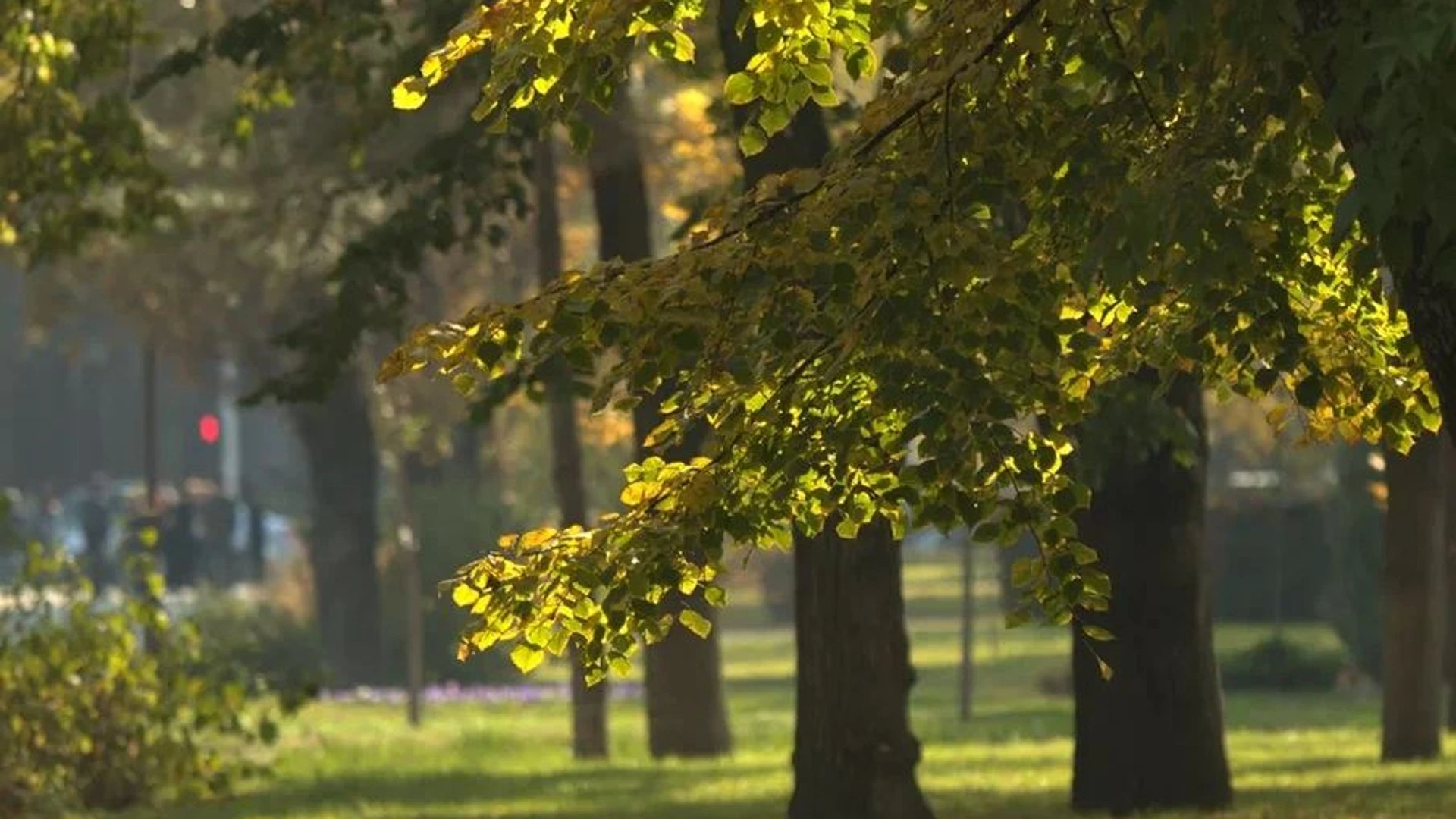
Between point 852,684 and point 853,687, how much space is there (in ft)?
Result: 0.05

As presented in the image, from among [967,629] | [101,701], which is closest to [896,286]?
[101,701]

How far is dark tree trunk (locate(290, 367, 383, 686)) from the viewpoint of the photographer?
140 feet

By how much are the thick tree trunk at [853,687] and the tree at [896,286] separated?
519cm

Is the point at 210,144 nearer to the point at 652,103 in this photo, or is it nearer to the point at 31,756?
the point at 652,103

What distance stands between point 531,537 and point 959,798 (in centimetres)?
949

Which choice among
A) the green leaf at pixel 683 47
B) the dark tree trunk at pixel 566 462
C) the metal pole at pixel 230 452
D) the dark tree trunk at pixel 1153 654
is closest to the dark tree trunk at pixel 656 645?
the dark tree trunk at pixel 566 462

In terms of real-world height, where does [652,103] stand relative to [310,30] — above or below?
above

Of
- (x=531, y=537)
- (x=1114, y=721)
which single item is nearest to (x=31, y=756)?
(x=1114, y=721)

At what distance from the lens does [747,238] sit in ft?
31.0

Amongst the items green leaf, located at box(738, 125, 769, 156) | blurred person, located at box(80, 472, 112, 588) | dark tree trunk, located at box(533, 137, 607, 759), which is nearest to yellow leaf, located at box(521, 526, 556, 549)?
green leaf, located at box(738, 125, 769, 156)

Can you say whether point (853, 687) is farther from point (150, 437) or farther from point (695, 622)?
Answer: point (150, 437)

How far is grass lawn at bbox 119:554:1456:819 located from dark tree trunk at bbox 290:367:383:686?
522cm

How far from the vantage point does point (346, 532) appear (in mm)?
43156

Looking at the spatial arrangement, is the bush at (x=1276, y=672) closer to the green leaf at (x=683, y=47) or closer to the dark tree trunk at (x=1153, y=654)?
the dark tree trunk at (x=1153, y=654)
